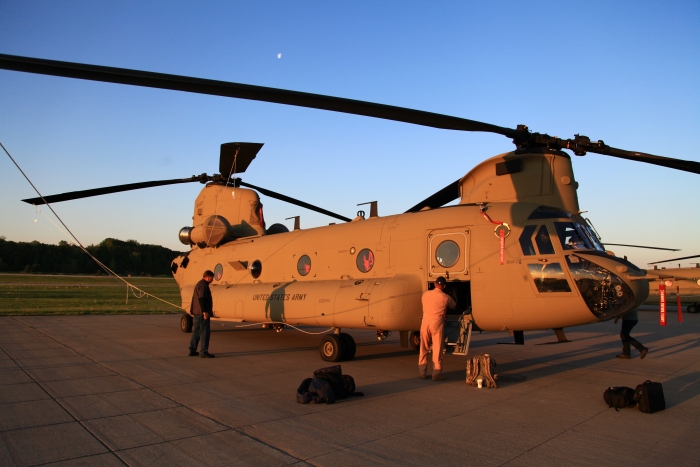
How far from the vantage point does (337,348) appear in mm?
9797

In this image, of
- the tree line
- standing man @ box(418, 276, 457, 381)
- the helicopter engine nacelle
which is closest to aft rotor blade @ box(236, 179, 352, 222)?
the helicopter engine nacelle

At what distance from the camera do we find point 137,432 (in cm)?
501

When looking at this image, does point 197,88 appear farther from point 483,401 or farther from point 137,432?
point 483,401

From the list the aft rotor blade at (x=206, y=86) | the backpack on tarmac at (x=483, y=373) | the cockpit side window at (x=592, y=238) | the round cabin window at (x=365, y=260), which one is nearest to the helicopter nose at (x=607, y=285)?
the cockpit side window at (x=592, y=238)

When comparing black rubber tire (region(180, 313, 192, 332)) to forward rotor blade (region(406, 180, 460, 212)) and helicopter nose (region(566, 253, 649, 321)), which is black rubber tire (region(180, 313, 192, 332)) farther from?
helicopter nose (region(566, 253, 649, 321))

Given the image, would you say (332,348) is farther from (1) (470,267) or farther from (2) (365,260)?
(1) (470,267)

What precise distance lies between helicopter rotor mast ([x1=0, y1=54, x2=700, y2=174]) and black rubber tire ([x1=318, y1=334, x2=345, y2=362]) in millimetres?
4882

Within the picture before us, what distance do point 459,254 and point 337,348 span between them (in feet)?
10.3

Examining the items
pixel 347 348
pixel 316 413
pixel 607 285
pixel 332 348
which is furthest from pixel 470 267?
pixel 316 413

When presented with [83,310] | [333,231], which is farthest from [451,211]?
[83,310]

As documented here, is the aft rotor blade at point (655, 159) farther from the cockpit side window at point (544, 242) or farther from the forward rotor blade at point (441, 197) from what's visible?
the forward rotor blade at point (441, 197)

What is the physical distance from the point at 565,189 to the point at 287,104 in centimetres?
569

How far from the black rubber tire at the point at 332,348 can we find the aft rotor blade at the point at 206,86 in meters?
4.95

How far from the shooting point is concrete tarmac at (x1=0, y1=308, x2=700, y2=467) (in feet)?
14.7
